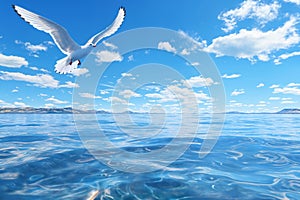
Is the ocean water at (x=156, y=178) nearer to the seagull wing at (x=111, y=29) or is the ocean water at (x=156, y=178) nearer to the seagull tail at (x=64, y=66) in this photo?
the seagull tail at (x=64, y=66)

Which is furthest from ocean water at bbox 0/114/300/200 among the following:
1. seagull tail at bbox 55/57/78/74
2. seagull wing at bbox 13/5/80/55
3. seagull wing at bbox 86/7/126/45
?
A: seagull wing at bbox 86/7/126/45

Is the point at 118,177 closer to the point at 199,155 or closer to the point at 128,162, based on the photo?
the point at 128,162

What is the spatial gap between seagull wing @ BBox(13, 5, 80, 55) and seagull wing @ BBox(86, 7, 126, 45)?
1.22 meters

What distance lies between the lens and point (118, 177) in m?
8.98

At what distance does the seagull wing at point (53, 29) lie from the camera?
40.2 ft

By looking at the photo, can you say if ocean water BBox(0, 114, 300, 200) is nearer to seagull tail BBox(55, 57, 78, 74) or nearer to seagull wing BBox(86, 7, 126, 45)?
seagull tail BBox(55, 57, 78, 74)

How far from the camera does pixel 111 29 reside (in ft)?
50.5

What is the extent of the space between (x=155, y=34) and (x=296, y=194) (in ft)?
41.9

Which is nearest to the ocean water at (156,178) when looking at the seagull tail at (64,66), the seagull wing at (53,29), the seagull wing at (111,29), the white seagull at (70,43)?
the seagull tail at (64,66)

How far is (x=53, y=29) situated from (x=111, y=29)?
364 centimetres

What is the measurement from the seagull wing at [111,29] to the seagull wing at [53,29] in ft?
4.02

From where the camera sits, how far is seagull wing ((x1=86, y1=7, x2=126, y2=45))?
15.0 m

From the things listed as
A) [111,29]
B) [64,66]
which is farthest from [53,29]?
[111,29]

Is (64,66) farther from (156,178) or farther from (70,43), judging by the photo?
(156,178)
